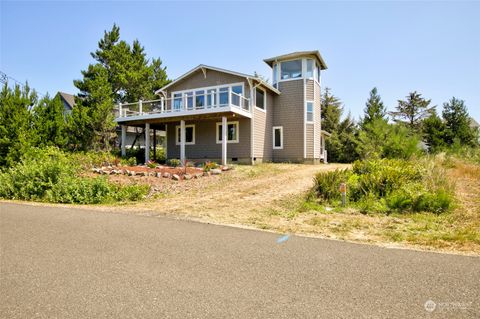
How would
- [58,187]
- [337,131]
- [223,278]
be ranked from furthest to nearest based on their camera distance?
[337,131], [58,187], [223,278]

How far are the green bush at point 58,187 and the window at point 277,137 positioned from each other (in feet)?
41.6

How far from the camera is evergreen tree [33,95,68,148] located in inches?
620

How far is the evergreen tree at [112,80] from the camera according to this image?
19594 mm

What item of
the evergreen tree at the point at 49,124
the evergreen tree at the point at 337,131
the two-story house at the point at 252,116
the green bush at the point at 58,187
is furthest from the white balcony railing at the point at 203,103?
the evergreen tree at the point at 337,131

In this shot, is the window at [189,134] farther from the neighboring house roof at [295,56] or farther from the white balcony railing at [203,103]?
the neighboring house roof at [295,56]

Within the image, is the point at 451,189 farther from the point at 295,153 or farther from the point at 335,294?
the point at 295,153

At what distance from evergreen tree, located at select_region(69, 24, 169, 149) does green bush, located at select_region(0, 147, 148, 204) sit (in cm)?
924

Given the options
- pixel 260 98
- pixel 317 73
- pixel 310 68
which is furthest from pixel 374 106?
pixel 260 98

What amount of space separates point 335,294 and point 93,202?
8.33 meters

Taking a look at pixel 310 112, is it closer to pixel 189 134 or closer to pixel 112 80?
pixel 189 134

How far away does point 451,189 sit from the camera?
795cm

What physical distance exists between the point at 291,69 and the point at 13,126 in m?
17.4

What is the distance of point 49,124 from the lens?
53.1 feet

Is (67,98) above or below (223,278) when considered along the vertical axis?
above
